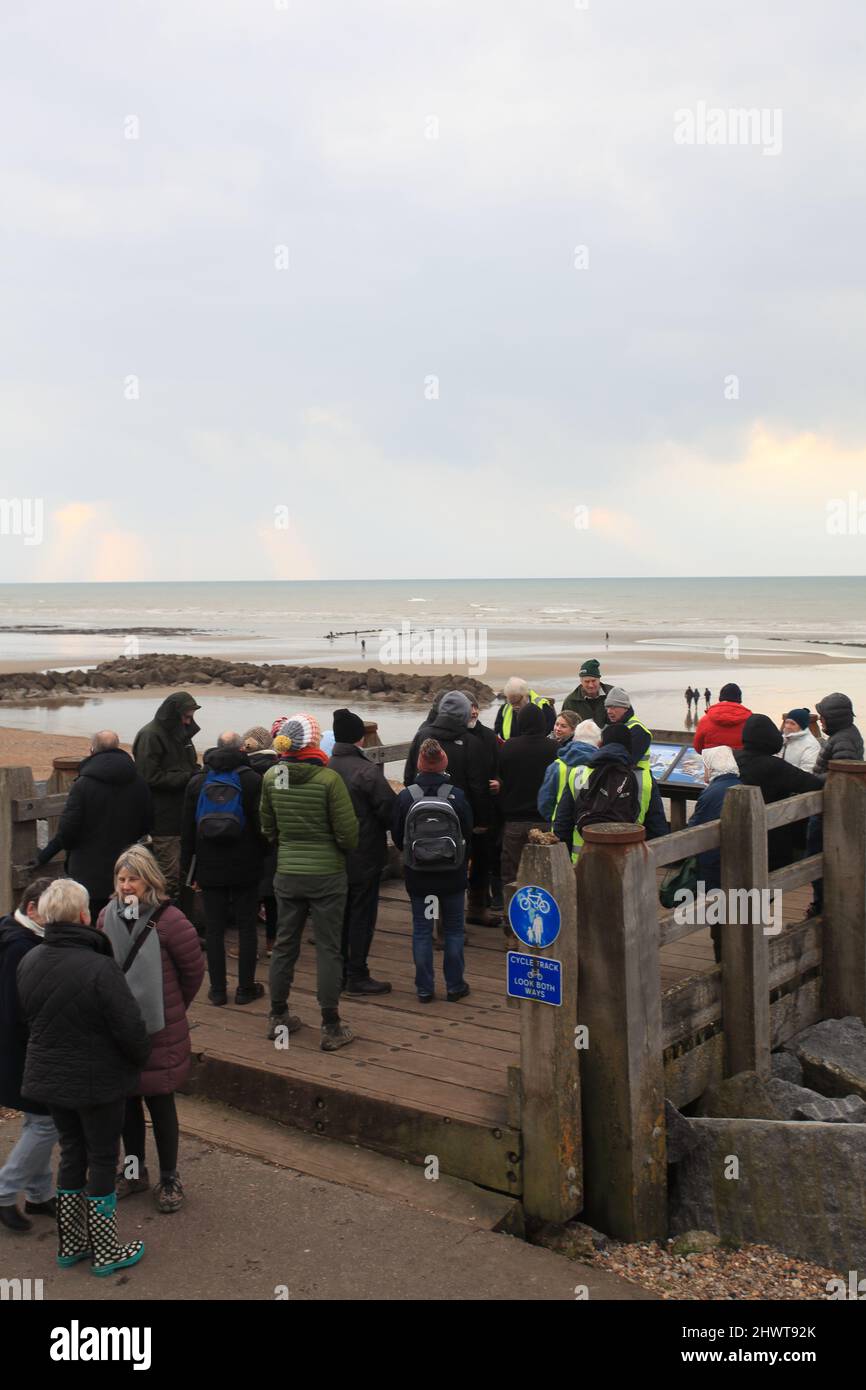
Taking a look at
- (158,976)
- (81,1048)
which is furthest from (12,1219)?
(158,976)

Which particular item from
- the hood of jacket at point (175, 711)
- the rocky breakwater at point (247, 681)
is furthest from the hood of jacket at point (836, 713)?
the rocky breakwater at point (247, 681)

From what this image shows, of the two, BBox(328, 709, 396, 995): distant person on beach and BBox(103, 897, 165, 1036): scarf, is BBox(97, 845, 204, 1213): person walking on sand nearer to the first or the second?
BBox(103, 897, 165, 1036): scarf

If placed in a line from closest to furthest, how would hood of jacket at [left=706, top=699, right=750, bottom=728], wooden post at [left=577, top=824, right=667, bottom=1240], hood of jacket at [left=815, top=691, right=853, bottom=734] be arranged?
wooden post at [left=577, top=824, right=667, bottom=1240] → hood of jacket at [left=815, top=691, right=853, bottom=734] → hood of jacket at [left=706, top=699, right=750, bottom=728]

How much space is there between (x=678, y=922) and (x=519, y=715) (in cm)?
293

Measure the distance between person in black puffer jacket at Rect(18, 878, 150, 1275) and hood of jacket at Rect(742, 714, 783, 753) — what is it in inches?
190

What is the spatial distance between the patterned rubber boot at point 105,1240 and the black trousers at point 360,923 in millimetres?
2822

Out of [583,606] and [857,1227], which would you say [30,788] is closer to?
[857,1227]

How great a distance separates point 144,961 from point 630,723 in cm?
394

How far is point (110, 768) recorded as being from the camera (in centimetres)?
751

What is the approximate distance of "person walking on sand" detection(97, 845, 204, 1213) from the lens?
5219 mm

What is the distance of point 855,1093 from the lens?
23.3 feet

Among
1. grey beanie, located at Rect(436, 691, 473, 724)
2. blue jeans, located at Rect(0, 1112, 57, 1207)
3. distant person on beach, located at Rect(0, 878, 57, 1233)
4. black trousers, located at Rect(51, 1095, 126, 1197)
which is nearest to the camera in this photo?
black trousers, located at Rect(51, 1095, 126, 1197)

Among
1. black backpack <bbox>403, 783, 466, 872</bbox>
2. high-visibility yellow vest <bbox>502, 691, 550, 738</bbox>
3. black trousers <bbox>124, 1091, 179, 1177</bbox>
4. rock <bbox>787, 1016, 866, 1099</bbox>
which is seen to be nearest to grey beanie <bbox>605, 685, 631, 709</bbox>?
high-visibility yellow vest <bbox>502, 691, 550, 738</bbox>

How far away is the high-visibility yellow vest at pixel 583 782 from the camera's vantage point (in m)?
7.31
